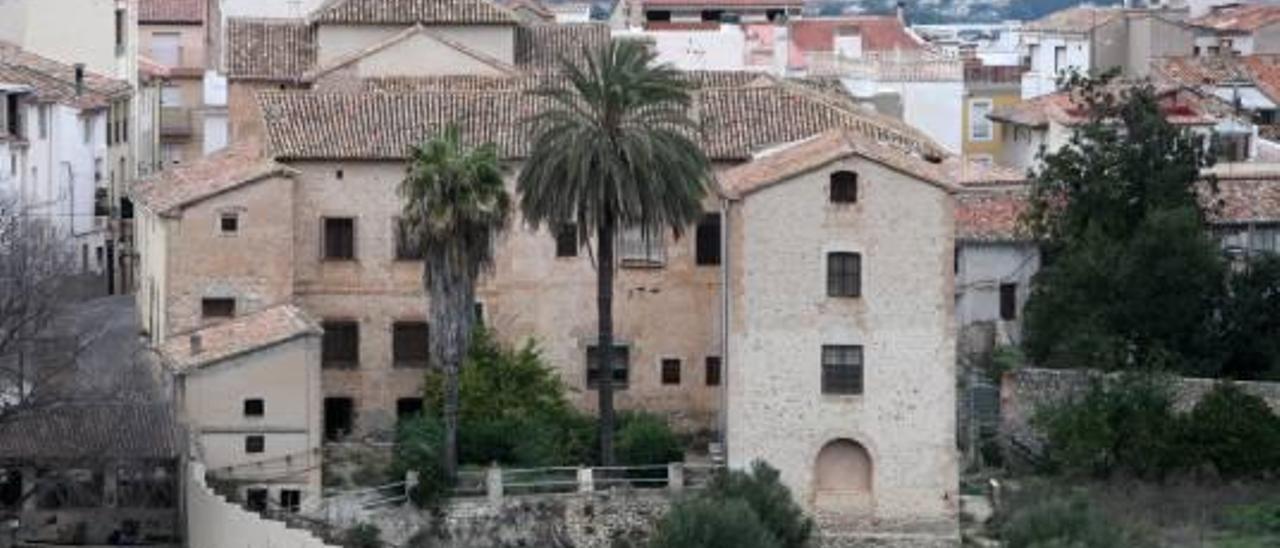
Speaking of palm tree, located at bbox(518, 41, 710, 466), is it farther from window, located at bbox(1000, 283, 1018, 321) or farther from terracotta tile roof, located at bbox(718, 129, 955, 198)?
window, located at bbox(1000, 283, 1018, 321)

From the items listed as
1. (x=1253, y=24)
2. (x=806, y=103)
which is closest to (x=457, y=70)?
(x=806, y=103)

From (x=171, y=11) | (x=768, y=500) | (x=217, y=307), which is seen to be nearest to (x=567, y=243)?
(x=217, y=307)

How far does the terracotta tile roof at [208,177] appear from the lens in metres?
73.2

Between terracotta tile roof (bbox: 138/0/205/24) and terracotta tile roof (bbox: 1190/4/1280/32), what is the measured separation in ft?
96.8

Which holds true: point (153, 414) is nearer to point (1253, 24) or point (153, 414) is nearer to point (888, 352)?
→ point (888, 352)

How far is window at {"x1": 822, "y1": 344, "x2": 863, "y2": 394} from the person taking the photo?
235 ft

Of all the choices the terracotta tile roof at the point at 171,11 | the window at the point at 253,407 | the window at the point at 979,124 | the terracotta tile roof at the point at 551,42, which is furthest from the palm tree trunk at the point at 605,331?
the terracotta tile roof at the point at 171,11

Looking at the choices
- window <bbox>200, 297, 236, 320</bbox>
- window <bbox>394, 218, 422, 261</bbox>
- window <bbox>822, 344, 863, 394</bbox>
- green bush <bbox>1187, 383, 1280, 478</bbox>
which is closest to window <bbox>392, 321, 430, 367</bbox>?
window <bbox>394, 218, 422, 261</bbox>

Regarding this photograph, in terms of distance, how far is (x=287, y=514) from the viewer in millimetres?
69750

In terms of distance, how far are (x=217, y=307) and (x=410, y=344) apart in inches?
138

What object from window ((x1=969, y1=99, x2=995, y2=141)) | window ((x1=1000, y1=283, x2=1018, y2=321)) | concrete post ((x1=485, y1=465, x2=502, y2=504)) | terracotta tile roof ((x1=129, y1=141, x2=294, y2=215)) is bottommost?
concrete post ((x1=485, y1=465, x2=502, y2=504))

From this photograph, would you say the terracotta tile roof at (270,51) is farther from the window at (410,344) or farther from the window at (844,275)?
the window at (844,275)

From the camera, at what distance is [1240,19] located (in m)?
119

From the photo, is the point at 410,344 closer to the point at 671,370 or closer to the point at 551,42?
the point at 671,370
